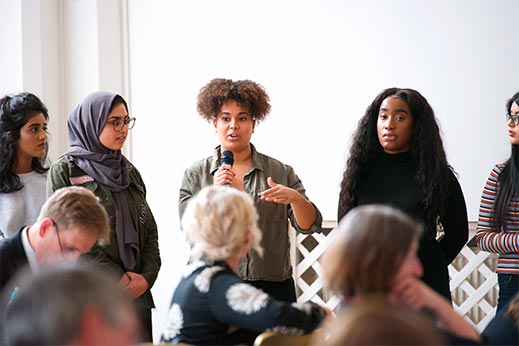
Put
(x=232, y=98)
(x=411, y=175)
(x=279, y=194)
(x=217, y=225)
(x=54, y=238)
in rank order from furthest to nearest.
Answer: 1. (x=232, y=98)
2. (x=411, y=175)
3. (x=279, y=194)
4. (x=54, y=238)
5. (x=217, y=225)

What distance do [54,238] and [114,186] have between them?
76 cm

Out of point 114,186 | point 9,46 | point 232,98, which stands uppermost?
point 9,46

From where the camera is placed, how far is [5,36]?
461 centimetres

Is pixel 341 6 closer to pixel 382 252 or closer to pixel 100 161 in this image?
pixel 100 161

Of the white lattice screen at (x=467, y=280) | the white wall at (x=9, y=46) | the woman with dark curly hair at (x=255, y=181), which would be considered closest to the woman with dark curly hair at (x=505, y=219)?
the woman with dark curly hair at (x=255, y=181)

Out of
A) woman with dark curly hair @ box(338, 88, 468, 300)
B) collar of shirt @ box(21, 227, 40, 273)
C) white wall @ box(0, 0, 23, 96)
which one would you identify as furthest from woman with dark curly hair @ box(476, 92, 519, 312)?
white wall @ box(0, 0, 23, 96)

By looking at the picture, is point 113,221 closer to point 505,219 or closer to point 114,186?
point 114,186

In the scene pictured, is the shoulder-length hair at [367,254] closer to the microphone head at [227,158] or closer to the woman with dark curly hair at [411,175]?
the woman with dark curly hair at [411,175]

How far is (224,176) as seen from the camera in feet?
9.89

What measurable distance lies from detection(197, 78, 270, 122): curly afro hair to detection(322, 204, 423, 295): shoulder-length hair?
153 centimetres

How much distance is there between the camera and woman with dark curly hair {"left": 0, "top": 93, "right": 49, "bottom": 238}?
10.9 ft

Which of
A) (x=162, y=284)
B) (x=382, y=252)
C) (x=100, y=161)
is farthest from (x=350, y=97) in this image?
(x=382, y=252)

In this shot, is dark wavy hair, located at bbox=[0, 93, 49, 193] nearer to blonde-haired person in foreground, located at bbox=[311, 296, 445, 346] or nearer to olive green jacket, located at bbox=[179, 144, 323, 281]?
olive green jacket, located at bbox=[179, 144, 323, 281]

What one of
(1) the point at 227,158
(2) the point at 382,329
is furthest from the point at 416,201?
(2) the point at 382,329
